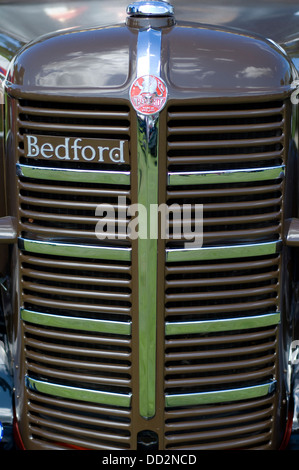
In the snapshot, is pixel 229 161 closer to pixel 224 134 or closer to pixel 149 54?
pixel 224 134

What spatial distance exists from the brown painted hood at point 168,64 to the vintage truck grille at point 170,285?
0.07m

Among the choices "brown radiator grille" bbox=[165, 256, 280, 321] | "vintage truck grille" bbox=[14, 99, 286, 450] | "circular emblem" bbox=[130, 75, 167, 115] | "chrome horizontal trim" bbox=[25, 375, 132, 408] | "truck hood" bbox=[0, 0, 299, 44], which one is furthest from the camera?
"truck hood" bbox=[0, 0, 299, 44]

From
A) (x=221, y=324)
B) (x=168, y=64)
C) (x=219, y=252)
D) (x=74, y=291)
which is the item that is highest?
(x=168, y=64)

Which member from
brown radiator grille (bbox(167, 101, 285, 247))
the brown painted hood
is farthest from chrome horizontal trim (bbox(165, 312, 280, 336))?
the brown painted hood

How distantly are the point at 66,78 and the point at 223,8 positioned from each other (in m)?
1.21

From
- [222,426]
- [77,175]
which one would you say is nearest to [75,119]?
[77,175]

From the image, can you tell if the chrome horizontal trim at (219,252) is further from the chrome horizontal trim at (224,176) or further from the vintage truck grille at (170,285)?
the chrome horizontal trim at (224,176)

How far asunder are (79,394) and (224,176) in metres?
1.05

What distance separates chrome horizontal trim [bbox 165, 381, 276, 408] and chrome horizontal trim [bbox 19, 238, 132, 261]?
23.8 inches

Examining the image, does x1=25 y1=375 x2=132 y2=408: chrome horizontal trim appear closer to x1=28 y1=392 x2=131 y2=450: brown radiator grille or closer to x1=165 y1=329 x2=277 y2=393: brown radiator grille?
x1=28 y1=392 x2=131 y2=450: brown radiator grille

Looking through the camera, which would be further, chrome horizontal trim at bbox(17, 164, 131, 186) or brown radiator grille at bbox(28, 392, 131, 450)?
brown radiator grille at bbox(28, 392, 131, 450)

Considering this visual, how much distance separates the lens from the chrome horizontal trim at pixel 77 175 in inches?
97.3

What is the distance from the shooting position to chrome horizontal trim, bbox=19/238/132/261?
2.54 m

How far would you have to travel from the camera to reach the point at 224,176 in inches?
98.4
